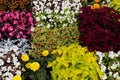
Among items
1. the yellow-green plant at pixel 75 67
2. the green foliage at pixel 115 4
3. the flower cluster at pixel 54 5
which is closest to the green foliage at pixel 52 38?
the yellow-green plant at pixel 75 67

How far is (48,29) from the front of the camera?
583cm

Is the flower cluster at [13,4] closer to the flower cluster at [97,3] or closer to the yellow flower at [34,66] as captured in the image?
the flower cluster at [97,3]

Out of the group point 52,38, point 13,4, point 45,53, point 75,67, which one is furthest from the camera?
point 13,4

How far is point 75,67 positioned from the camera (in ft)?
16.5

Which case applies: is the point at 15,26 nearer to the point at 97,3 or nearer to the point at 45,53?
the point at 45,53

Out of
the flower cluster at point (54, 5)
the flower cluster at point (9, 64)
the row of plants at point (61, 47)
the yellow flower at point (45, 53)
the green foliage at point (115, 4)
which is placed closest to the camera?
the flower cluster at point (9, 64)

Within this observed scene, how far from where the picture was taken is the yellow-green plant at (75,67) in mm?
4953

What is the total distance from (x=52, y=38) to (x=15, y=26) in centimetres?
78

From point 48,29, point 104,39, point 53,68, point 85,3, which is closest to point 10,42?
point 48,29

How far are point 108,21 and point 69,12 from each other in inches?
43.6

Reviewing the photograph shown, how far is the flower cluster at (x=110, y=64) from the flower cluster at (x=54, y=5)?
1618 mm

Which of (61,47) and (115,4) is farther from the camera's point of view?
(115,4)

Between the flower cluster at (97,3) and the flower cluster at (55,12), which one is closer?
the flower cluster at (55,12)

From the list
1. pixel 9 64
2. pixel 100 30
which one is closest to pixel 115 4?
pixel 100 30
